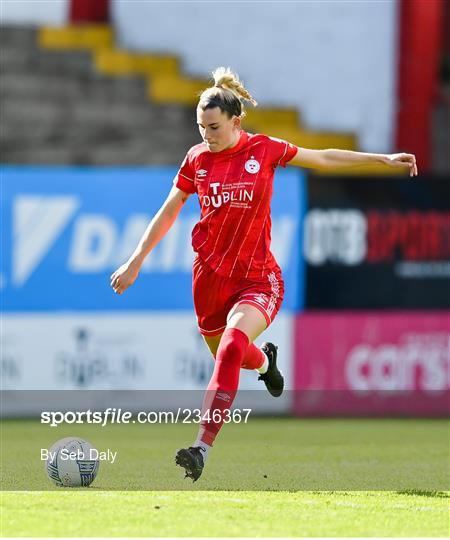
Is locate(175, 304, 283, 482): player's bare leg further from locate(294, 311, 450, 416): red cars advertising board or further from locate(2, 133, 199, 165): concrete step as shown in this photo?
locate(2, 133, 199, 165): concrete step

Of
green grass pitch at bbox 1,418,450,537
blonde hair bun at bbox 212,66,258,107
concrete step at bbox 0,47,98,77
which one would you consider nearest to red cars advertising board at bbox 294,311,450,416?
green grass pitch at bbox 1,418,450,537

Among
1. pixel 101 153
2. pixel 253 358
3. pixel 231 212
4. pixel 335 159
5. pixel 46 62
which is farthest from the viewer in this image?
pixel 46 62

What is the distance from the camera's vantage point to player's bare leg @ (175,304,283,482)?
697 centimetres

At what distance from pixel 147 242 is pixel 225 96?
946mm

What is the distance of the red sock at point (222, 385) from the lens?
722cm

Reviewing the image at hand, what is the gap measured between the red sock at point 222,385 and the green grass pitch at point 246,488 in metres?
0.35

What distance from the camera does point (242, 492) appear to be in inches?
287

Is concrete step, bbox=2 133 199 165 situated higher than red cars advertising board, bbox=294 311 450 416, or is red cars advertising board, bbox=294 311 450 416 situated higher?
concrete step, bbox=2 133 199 165

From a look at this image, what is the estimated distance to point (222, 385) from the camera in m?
7.33

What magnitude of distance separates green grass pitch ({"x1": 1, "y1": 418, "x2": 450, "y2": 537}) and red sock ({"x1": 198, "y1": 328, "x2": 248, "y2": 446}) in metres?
0.35

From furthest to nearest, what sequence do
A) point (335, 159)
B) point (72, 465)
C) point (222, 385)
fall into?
point (335, 159) < point (72, 465) < point (222, 385)

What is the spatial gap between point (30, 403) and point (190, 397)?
5.14 feet

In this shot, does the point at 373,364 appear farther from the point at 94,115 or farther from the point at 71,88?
the point at 71,88

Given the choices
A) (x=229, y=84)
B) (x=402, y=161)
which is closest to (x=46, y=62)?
(x=229, y=84)
